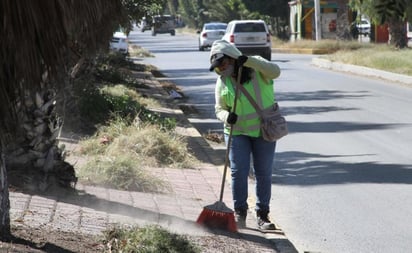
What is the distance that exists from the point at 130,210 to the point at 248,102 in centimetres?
144

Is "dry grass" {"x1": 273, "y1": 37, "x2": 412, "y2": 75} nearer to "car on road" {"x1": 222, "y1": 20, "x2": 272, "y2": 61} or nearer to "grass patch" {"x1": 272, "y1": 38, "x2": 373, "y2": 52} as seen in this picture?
"grass patch" {"x1": 272, "y1": 38, "x2": 373, "y2": 52}

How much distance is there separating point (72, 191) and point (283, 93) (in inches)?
567

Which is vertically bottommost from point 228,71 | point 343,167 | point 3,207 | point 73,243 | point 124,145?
point 343,167

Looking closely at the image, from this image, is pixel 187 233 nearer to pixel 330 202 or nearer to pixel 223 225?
pixel 223 225

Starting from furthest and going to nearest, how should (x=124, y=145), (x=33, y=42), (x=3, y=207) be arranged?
(x=124, y=145) → (x=3, y=207) → (x=33, y=42)

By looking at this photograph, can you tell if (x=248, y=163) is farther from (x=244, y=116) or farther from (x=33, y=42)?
(x=33, y=42)

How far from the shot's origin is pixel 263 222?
23.9ft

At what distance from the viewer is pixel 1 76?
359 cm

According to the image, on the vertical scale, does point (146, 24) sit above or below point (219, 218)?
above

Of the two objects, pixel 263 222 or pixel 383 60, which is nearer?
pixel 263 222

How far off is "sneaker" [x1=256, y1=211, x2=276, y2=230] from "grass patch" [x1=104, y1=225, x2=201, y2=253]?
148 centimetres

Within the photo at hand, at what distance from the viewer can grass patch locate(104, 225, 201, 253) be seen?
5.52 metres

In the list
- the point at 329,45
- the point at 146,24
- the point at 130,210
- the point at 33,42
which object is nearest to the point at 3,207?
the point at 130,210

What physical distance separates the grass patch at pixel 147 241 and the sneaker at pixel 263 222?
1.48m
